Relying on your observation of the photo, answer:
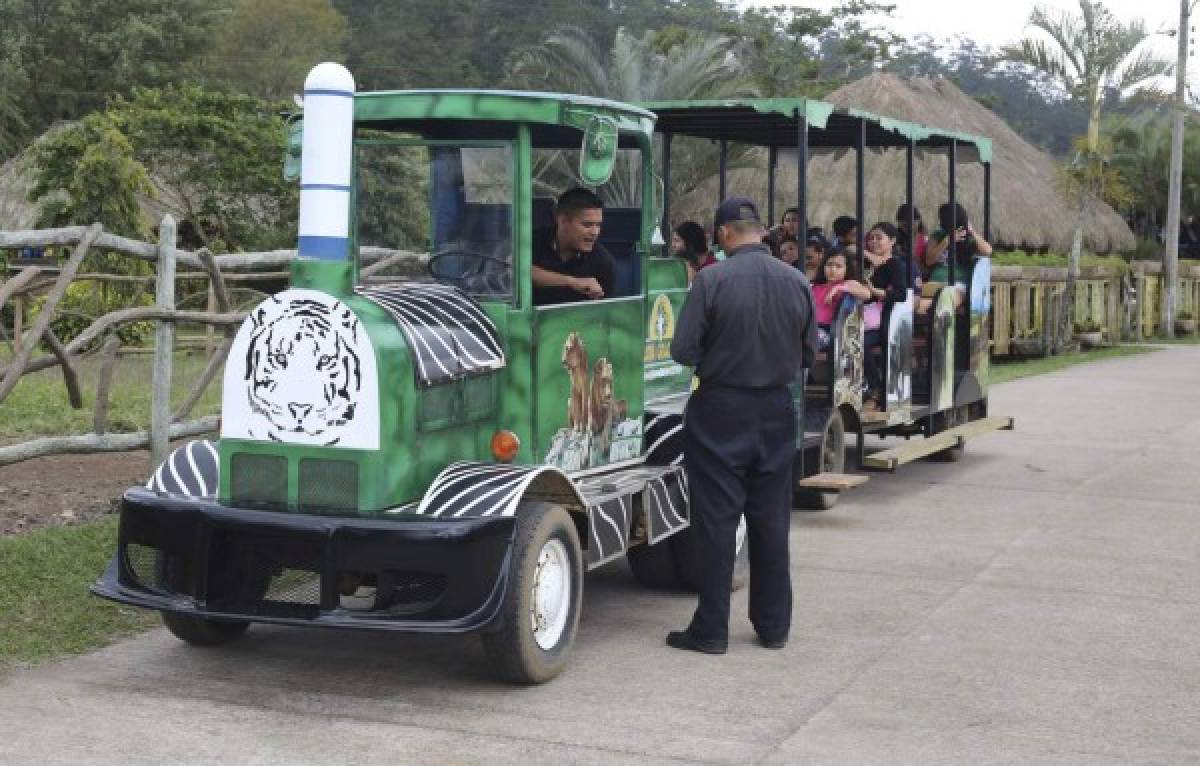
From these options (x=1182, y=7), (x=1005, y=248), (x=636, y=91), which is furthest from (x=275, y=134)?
(x=1182, y=7)

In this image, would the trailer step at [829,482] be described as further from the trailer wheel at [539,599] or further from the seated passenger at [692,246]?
the trailer wheel at [539,599]

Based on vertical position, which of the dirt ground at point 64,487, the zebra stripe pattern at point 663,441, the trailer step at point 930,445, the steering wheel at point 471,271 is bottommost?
the dirt ground at point 64,487

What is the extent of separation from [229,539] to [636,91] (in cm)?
2558

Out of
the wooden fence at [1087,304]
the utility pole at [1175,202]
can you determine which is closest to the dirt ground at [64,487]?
the wooden fence at [1087,304]

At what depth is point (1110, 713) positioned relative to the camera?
646cm

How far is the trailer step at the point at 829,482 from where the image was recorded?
1064 centimetres

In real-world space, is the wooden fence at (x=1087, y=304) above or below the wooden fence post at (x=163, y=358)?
above

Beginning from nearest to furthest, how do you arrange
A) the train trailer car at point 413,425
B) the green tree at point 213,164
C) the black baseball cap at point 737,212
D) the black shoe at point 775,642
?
the train trailer car at point 413,425 → the black shoe at point 775,642 → the black baseball cap at point 737,212 → the green tree at point 213,164

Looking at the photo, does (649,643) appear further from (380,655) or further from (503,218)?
(503,218)

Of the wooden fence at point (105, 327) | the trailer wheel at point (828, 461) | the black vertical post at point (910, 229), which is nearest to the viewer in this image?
the wooden fence at point (105, 327)

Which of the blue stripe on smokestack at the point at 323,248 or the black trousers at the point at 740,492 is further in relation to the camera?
the black trousers at the point at 740,492

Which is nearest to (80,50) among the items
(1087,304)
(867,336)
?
(1087,304)

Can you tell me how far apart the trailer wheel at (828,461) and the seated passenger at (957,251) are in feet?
8.49

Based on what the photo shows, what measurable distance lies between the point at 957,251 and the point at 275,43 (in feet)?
142
